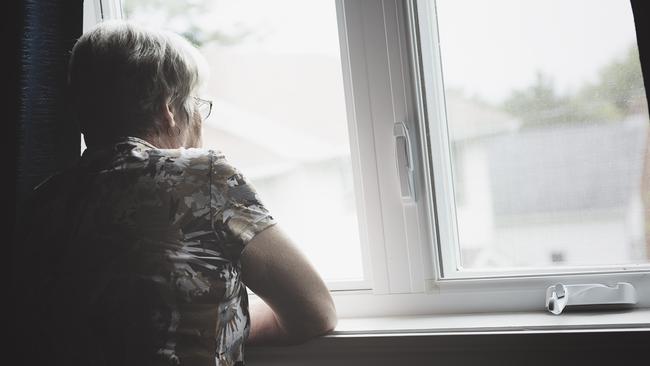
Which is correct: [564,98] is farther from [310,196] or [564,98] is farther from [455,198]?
[310,196]

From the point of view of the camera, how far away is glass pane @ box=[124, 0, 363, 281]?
163cm

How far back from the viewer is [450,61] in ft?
5.01

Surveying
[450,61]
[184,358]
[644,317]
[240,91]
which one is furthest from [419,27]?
[184,358]

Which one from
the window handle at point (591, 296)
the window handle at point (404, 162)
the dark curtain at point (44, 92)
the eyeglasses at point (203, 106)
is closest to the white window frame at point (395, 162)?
the window handle at point (404, 162)

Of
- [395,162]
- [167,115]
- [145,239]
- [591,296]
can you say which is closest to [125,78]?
[167,115]

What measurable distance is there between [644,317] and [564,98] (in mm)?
483

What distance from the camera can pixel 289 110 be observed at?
5.46 feet

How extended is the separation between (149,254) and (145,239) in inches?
1.1

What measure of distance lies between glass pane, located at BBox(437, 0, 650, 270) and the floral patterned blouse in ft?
1.90

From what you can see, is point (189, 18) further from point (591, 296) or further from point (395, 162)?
point (591, 296)

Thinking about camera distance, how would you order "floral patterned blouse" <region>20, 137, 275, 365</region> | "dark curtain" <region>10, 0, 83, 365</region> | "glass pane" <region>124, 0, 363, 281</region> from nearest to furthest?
"floral patterned blouse" <region>20, 137, 275, 365</region>
"dark curtain" <region>10, 0, 83, 365</region>
"glass pane" <region>124, 0, 363, 281</region>

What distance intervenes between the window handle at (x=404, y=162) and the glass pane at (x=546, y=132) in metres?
0.11

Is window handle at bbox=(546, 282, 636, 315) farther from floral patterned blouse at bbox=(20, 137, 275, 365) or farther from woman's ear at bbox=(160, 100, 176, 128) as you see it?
A: woman's ear at bbox=(160, 100, 176, 128)

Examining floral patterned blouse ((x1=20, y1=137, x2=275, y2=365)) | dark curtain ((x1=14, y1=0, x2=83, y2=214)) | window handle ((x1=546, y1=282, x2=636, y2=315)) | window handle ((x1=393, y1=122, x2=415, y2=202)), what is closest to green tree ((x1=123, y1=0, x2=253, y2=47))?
dark curtain ((x1=14, y1=0, x2=83, y2=214))
